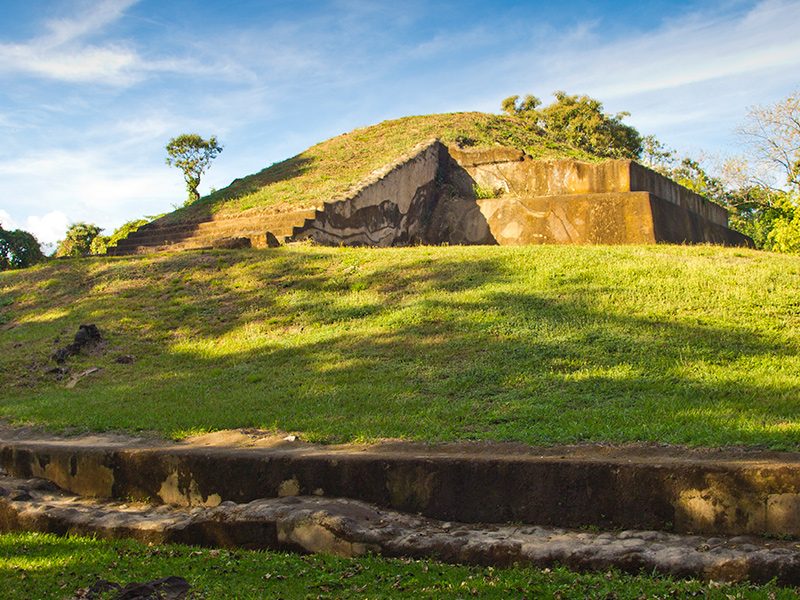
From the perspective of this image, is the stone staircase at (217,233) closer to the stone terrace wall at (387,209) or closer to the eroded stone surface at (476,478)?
the stone terrace wall at (387,209)

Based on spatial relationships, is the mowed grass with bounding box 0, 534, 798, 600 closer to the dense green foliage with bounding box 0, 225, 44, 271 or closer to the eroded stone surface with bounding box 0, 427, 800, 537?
the eroded stone surface with bounding box 0, 427, 800, 537

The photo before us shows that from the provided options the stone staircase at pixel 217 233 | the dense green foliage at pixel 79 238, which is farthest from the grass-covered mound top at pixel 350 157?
the dense green foliage at pixel 79 238

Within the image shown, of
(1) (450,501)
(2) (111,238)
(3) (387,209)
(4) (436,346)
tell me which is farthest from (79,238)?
(1) (450,501)

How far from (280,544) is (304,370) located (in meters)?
3.94

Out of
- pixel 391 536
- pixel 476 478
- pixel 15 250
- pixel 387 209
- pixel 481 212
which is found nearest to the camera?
pixel 391 536

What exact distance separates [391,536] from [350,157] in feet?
53.9

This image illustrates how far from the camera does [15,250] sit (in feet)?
62.8

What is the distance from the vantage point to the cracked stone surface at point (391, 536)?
3.93 meters

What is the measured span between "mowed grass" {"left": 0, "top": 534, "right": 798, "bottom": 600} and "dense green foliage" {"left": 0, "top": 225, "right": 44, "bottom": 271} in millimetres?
15669

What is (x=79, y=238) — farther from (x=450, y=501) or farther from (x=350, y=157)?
(x=450, y=501)

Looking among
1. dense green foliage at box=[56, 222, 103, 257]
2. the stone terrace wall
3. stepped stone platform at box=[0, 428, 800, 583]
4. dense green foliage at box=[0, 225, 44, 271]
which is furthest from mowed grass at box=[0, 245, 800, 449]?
dense green foliage at box=[56, 222, 103, 257]

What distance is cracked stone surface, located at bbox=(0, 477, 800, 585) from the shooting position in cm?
393

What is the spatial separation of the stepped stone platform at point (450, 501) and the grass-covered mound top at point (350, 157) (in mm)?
10453

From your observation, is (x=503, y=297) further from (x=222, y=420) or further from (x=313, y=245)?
(x=313, y=245)
